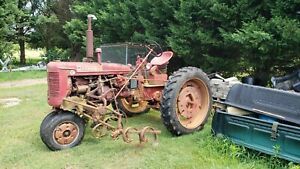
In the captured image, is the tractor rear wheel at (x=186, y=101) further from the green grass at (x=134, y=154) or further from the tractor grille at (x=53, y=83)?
the tractor grille at (x=53, y=83)

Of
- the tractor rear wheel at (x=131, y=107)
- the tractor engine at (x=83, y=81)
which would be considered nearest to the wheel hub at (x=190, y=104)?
the tractor engine at (x=83, y=81)

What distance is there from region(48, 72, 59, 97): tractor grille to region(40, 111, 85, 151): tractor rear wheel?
0.82 feet

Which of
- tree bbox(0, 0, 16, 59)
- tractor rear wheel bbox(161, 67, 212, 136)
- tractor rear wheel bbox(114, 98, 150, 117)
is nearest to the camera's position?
tractor rear wheel bbox(161, 67, 212, 136)

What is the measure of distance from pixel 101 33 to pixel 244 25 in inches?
264

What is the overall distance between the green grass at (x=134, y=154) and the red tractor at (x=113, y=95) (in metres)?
0.16

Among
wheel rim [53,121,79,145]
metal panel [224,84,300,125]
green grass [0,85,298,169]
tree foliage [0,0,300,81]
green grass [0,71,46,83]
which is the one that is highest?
tree foliage [0,0,300,81]

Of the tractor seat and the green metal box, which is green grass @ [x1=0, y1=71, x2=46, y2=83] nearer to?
the tractor seat

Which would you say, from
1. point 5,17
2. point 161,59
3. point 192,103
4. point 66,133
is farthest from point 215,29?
point 5,17

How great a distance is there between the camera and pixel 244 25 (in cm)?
688

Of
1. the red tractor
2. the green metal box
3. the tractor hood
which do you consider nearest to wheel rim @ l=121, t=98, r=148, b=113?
the red tractor

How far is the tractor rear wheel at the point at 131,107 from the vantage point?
5986 mm

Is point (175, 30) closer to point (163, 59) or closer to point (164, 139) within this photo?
point (163, 59)

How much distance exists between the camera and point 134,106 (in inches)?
241

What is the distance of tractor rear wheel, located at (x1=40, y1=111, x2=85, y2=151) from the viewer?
14.2 ft
